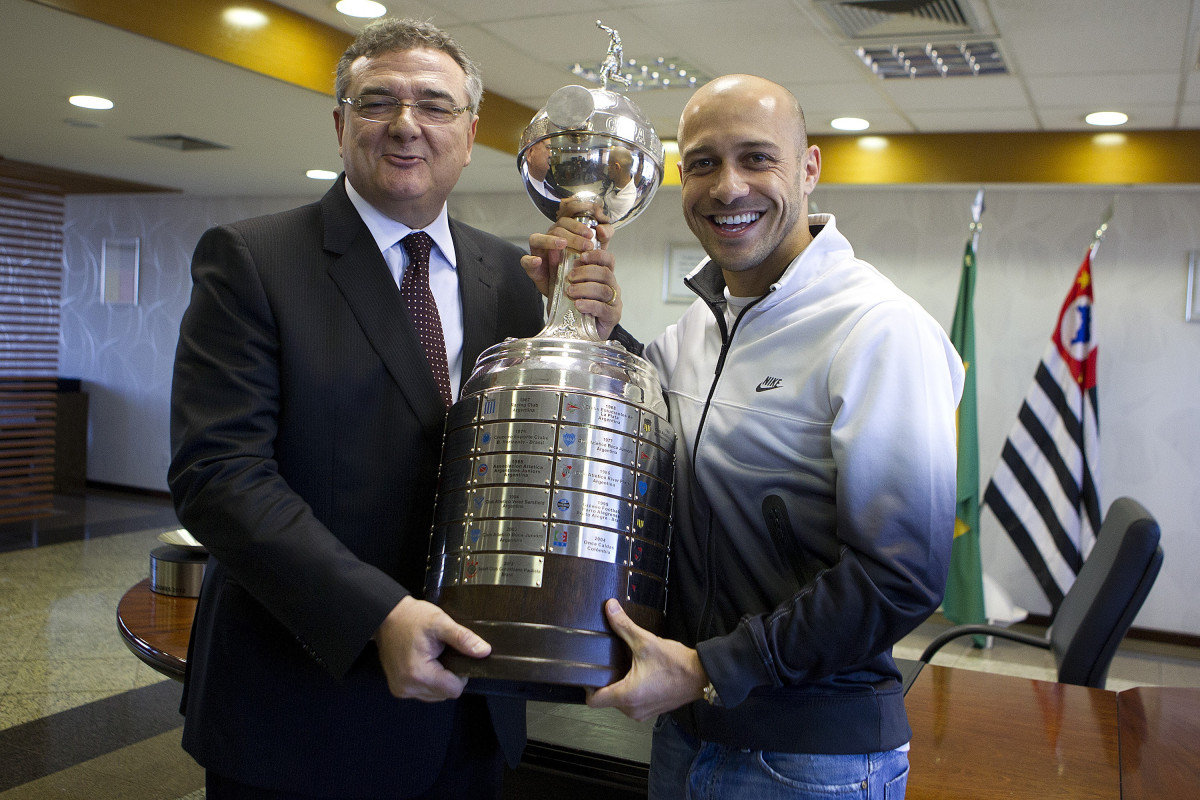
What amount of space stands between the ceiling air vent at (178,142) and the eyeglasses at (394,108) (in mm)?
4888

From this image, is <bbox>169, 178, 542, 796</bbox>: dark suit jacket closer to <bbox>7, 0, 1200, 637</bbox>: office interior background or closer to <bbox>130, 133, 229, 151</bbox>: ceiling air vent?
<bbox>7, 0, 1200, 637</bbox>: office interior background

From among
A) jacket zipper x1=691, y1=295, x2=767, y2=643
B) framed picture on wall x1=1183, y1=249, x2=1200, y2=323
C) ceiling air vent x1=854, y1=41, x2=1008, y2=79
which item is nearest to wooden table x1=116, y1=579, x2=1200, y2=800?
jacket zipper x1=691, y1=295, x2=767, y2=643

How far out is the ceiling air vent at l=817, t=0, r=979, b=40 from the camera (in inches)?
141

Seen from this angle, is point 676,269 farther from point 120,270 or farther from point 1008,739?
point 120,270

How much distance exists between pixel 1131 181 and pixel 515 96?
330 centimetres

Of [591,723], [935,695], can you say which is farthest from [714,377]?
[935,695]

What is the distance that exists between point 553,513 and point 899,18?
10.7 feet

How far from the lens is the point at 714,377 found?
144 cm

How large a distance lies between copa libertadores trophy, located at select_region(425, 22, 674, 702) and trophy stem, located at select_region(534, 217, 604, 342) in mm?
86

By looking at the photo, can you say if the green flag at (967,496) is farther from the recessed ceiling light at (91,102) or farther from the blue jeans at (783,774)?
the recessed ceiling light at (91,102)

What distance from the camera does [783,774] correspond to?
1.29m

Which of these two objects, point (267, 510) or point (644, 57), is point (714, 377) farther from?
Result: point (644, 57)

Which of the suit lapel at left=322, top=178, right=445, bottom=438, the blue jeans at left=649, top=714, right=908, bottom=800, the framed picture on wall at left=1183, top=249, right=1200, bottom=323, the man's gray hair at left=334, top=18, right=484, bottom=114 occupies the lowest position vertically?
the blue jeans at left=649, top=714, right=908, bottom=800

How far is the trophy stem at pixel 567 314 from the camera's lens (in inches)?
55.2
